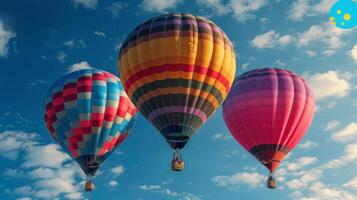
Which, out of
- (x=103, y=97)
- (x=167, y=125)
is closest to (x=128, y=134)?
(x=103, y=97)

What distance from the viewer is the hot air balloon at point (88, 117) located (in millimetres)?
30203

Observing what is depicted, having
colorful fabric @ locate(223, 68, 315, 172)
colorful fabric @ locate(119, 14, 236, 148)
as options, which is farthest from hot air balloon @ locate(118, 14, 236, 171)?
colorful fabric @ locate(223, 68, 315, 172)

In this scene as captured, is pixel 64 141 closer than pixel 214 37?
No

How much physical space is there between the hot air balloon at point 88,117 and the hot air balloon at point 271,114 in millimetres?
6604

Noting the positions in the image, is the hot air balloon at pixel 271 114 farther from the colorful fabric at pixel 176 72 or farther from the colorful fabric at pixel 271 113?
the colorful fabric at pixel 176 72

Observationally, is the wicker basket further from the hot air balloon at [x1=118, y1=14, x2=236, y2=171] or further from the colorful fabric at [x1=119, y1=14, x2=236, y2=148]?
the colorful fabric at [x1=119, y1=14, x2=236, y2=148]

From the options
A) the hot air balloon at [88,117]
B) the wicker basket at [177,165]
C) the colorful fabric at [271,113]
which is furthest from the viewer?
the hot air balloon at [88,117]

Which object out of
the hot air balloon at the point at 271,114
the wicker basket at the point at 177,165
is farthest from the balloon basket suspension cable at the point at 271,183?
the wicker basket at the point at 177,165

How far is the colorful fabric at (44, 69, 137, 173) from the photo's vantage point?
30203 millimetres

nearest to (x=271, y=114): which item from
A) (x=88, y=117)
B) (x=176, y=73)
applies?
(x=176, y=73)

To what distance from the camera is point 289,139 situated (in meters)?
30.2

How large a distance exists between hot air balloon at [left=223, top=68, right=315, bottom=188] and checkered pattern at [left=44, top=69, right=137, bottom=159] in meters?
6.52

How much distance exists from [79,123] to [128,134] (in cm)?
340

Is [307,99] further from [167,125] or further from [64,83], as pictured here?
[64,83]
